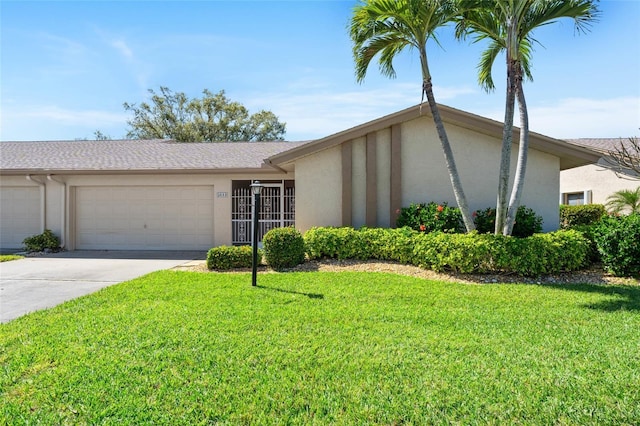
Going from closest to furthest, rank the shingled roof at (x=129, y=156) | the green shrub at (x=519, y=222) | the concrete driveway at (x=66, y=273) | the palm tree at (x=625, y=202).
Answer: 1. the concrete driveway at (x=66, y=273)
2. the green shrub at (x=519, y=222)
3. the shingled roof at (x=129, y=156)
4. the palm tree at (x=625, y=202)

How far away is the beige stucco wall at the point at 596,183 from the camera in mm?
17469

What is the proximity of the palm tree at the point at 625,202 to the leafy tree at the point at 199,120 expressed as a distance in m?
27.1

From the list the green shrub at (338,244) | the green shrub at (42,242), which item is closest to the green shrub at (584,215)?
the green shrub at (338,244)

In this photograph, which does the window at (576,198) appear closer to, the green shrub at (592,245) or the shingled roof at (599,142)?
the shingled roof at (599,142)

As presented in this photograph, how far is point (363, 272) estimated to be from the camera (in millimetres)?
8594

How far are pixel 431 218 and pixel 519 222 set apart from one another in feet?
7.18

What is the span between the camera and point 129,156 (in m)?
15.4

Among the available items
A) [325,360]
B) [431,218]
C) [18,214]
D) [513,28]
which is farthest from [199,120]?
[325,360]

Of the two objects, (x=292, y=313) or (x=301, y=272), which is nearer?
(x=292, y=313)

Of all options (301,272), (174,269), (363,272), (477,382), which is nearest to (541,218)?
(363,272)

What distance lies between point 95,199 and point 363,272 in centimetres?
1117

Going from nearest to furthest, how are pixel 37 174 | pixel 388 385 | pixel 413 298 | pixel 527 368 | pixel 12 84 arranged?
pixel 388 385 → pixel 527 368 → pixel 413 298 → pixel 12 84 → pixel 37 174

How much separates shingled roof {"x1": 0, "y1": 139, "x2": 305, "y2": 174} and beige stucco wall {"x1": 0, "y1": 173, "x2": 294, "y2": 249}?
1.47 feet

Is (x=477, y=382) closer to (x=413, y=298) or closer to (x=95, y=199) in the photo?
(x=413, y=298)
